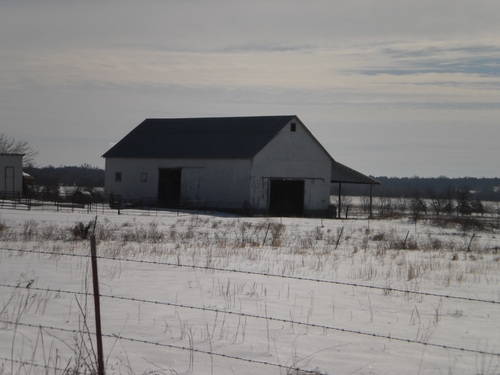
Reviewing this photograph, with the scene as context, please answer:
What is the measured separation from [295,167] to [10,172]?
81.1 ft

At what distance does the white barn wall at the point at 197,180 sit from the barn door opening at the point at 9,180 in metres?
10.4

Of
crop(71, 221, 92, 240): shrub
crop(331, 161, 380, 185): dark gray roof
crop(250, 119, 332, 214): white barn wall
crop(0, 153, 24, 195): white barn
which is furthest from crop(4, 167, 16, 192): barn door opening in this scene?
crop(71, 221, 92, 240): shrub

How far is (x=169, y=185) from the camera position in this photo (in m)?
49.6

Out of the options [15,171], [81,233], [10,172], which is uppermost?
[15,171]

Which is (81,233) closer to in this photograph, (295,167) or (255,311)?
(255,311)

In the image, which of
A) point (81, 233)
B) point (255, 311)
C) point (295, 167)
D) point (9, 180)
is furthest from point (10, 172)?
point (255, 311)

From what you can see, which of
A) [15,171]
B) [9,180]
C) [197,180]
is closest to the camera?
[197,180]

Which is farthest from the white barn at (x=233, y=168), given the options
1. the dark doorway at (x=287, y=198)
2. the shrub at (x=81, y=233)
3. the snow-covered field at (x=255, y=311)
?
the snow-covered field at (x=255, y=311)

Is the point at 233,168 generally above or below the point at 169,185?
above

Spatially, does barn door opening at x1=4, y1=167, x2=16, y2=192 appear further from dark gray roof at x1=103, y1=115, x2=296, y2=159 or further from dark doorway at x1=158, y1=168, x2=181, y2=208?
dark doorway at x1=158, y1=168, x2=181, y2=208

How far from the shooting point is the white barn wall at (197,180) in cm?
4506

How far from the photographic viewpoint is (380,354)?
335 inches

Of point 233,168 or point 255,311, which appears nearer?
point 255,311

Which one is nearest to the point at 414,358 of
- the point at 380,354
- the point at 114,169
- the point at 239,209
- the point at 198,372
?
the point at 380,354
